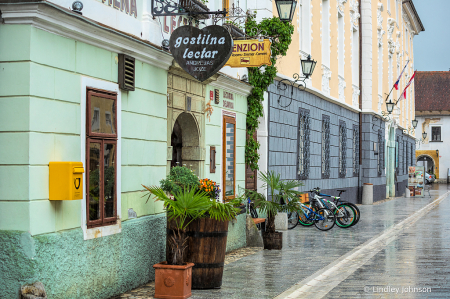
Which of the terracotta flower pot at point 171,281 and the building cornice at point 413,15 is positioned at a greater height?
the building cornice at point 413,15

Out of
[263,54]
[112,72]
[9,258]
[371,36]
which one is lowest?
[9,258]

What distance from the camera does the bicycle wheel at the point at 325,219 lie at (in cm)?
1584

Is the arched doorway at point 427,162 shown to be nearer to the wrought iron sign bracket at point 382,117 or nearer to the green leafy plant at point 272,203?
the wrought iron sign bracket at point 382,117

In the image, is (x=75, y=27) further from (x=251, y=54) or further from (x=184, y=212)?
(x=251, y=54)

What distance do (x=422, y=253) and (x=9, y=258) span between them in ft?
26.7

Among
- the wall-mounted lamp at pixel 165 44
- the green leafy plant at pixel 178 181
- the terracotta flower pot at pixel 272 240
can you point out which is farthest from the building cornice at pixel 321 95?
the green leafy plant at pixel 178 181

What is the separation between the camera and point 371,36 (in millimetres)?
29172

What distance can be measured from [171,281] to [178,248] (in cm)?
41

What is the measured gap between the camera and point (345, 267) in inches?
399

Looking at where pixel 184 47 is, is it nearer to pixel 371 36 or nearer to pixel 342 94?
pixel 342 94

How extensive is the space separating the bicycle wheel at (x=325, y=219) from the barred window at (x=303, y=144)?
8.99ft

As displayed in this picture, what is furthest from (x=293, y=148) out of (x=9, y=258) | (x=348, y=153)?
(x=9, y=258)

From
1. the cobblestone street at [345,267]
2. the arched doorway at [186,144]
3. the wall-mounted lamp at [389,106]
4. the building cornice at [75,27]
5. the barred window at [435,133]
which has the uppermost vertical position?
the barred window at [435,133]

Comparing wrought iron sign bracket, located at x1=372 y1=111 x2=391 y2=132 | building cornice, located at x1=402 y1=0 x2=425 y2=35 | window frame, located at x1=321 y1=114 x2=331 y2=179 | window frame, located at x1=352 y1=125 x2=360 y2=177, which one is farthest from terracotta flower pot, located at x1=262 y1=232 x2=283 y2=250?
building cornice, located at x1=402 y1=0 x2=425 y2=35
